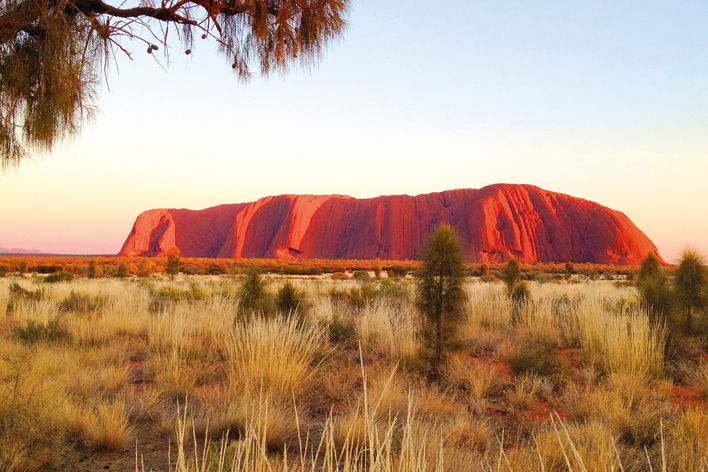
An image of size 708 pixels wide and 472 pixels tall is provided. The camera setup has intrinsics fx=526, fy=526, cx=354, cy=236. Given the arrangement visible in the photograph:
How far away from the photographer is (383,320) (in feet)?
25.6

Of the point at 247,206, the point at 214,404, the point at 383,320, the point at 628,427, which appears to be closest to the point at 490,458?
the point at 628,427

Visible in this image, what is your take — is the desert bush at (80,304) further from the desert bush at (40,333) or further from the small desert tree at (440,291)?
the small desert tree at (440,291)

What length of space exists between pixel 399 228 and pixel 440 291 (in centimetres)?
7911

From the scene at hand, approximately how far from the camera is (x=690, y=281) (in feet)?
27.1

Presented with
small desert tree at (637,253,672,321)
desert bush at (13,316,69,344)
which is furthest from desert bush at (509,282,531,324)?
desert bush at (13,316,69,344)

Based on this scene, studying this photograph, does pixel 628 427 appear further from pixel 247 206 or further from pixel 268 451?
pixel 247 206

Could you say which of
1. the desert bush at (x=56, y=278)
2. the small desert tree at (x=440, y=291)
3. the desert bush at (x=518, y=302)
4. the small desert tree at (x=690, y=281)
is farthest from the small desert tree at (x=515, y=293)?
the desert bush at (x=56, y=278)

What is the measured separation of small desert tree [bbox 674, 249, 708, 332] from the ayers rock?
65.1 meters

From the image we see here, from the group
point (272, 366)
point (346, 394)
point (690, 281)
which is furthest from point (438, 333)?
point (690, 281)

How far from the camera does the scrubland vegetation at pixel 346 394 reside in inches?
122

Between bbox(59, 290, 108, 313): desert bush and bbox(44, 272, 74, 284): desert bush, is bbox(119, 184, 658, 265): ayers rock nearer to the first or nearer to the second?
bbox(44, 272, 74, 284): desert bush

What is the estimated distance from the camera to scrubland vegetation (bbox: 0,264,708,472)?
3102 millimetres

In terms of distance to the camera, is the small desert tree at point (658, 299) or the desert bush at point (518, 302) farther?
the desert bush at point (518, 302)

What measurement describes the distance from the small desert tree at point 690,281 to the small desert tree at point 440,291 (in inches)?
185
